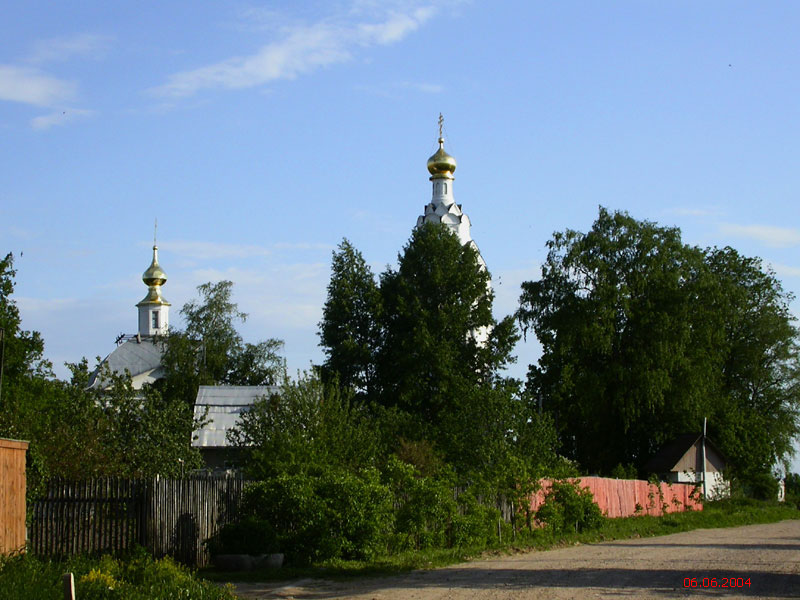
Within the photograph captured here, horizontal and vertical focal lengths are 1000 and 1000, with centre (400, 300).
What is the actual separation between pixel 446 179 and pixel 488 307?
17.0m

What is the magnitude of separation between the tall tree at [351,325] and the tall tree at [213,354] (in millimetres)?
8513

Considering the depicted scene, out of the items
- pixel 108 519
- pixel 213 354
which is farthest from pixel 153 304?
pixel 108 519

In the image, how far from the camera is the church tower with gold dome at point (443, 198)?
6356 centimetres

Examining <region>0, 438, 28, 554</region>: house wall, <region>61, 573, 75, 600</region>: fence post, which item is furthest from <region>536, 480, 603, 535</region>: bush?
<region>61, 573, 75, 600</region>: fence post

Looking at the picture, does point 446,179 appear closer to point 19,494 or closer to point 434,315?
point 434,315

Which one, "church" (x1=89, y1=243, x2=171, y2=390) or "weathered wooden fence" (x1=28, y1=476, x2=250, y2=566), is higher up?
"church" (x1=89, y1=243, x2=171, y2=390)

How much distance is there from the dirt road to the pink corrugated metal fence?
21.1ft

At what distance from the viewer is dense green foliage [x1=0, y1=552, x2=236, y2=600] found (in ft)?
37.2

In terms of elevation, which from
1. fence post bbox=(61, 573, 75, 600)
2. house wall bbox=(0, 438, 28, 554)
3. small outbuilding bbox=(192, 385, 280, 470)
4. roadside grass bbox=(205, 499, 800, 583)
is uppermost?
small outbuilding bbox=(192, 385, 280, 470)

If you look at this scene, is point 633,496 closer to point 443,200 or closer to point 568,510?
point 568,510

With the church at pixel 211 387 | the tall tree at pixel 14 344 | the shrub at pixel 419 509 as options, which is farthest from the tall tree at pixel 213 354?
the shrub at pixel 419 509

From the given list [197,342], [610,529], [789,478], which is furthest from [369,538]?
[789,478]

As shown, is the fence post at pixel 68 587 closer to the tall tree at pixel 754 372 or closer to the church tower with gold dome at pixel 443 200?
the tall tree at pixel 754 372
